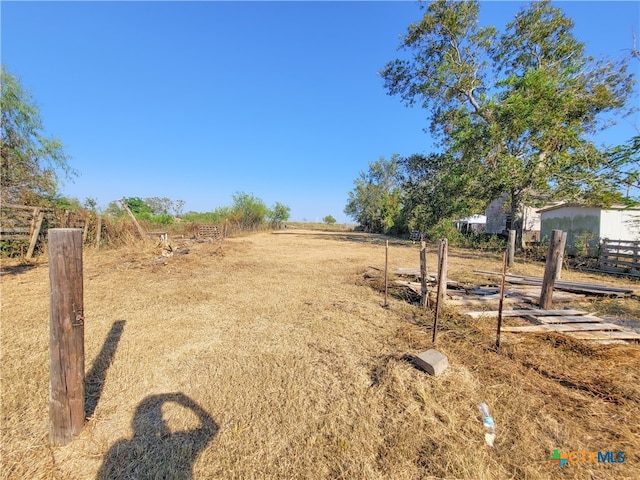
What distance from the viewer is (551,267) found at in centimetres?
409

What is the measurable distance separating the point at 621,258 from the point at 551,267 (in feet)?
24.3

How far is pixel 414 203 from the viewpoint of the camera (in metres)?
17.5

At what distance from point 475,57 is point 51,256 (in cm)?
1901

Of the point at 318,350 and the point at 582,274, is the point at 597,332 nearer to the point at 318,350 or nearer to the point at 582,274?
the point at 318,350

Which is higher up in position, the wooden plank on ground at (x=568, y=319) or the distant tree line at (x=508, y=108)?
the distant tree line at (x=508, y=108)

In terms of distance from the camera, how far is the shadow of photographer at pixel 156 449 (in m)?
1.56

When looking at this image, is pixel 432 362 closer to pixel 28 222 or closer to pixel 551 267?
pixel 551 267

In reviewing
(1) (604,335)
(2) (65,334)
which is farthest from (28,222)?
(1) (604,335)

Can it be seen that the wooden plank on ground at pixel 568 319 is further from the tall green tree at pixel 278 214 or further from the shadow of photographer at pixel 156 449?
the tall green tree at pixel 278 214

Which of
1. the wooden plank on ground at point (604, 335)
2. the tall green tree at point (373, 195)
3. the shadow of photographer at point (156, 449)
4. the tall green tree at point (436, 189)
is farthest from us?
the tall green tree at point (373, 195)

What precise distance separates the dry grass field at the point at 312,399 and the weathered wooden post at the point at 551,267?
1.29 m

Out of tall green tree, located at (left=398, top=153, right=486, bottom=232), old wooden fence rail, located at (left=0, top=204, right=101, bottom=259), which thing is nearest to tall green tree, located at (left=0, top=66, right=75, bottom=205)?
old wooden fence rail, located at (left=0, top=204, right=101, bottom=259)

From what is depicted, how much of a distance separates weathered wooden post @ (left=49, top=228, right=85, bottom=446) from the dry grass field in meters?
0.19

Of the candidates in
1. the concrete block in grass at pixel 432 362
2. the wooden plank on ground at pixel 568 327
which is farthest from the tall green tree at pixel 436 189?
the concrete block in grass at pixel 432 362
